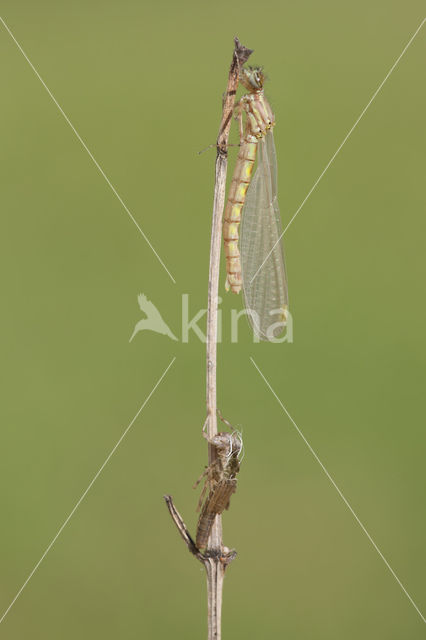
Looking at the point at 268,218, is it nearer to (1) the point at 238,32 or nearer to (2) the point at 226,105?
(2) the point at 226,105

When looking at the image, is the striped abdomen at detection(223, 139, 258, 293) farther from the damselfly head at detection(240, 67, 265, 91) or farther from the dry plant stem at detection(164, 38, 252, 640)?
the dry plant stem at detection(164, 38, 252, 640)

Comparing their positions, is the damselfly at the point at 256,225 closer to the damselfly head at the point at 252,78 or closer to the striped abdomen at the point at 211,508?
the damselfly head at the point at 252,78

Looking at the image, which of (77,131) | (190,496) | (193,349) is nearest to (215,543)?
(190,496)

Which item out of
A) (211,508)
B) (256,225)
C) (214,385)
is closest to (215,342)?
(214,385)

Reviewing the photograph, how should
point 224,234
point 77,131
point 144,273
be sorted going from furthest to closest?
point 77,131 < point 144,273 < point 224,234

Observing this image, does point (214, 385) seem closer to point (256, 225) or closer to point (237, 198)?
point (237, 198)

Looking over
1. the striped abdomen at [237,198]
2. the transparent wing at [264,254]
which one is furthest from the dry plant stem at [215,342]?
the transparent wing at [264,254]
